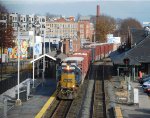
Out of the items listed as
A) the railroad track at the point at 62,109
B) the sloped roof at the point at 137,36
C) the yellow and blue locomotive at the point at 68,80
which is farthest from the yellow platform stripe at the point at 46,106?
the sloped roof at the point at 137,36

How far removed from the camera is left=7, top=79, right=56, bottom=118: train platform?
22959 millimetres

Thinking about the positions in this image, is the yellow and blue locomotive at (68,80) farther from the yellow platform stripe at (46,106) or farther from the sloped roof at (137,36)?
the sloped roof at (137,36)

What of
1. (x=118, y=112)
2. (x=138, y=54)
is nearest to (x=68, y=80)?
(x=118, y=112)

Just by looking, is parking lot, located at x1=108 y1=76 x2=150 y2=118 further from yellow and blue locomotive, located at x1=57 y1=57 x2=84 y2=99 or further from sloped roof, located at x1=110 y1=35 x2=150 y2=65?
sloped roof, located at x1=110 y1=35 x2=150 y2=65

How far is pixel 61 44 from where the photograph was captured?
66938 mm

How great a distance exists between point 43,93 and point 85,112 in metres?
8.35

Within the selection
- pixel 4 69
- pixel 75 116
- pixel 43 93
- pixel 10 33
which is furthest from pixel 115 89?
pixel 10 33

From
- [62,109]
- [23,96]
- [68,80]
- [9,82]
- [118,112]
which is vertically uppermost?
[68,80]

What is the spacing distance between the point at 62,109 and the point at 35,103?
2343 millimetres

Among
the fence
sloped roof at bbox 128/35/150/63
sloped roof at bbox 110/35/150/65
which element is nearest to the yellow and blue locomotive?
the fence

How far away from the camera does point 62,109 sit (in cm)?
2586

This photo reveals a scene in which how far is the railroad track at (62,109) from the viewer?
2360cm

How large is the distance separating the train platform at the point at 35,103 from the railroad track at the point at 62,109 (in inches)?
41.3

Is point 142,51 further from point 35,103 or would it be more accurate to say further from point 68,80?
point 35,103
